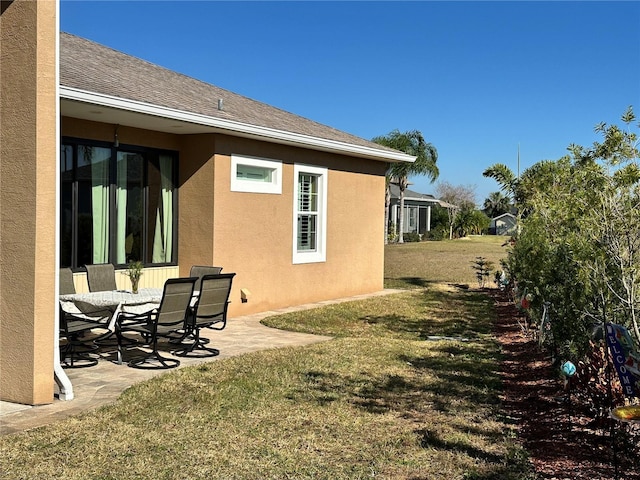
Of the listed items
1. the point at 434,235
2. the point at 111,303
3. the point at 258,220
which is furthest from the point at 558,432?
the point at 434,235

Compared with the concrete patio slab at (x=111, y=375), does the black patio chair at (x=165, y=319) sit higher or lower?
higher

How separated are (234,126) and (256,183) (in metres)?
1.68

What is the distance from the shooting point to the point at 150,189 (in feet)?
37.0

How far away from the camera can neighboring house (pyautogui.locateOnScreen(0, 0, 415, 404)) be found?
571cm

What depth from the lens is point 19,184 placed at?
5727 millimetres

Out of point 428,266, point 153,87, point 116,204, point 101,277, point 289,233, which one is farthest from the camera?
point 428,266

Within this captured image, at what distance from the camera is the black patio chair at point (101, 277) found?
30.6 feet

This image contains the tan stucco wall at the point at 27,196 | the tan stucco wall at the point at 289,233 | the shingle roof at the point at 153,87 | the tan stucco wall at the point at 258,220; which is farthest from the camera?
the tan stucco wall at the point at 289,233

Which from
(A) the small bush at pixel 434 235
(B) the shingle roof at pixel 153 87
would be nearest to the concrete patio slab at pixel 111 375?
(B) the shingle roof at pixel 153 87

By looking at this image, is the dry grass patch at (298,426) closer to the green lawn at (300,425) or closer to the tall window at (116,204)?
the green lawn at (300,425)

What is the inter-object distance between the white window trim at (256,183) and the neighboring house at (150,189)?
3 cm

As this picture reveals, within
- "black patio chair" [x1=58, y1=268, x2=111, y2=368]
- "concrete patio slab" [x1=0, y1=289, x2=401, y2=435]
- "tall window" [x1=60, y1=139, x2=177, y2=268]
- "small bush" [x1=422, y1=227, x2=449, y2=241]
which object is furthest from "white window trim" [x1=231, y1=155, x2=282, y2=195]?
"small bush" [x1=422, y1=227, x2=449, y2=241]

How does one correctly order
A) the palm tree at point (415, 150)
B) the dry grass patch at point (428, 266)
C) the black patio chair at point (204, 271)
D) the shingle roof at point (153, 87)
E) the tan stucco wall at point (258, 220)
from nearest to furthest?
the shingle roof at point (153, 87) < the black patio chair at point (204, 271) < the tan stucco wall at point (258, 220) < the dry grass patch at point (428, 266) < the palm tree at point (415, 150)

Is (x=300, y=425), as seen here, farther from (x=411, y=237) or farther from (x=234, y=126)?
(x=411, y=237)
